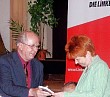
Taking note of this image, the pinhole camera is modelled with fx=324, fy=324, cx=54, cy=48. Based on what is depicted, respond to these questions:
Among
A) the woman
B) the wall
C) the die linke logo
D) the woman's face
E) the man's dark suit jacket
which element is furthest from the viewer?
the wall

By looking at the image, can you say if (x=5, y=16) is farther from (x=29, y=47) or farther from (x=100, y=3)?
(x=29, y=47)

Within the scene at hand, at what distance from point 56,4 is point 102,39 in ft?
11.3

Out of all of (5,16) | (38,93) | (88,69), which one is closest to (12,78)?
(38,93)

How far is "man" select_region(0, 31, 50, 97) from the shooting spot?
2871 mm

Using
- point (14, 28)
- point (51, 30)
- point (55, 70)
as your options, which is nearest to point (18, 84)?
point (14, 28)

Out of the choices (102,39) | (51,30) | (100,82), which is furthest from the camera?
(51,30)

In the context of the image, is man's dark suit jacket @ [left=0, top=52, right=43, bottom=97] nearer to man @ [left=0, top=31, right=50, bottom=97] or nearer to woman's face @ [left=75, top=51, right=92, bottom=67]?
man @ [left=0, top=31, right=50, bottom=97]

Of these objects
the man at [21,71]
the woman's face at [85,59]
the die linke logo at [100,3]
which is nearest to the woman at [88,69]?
the woman's face at [85,59]

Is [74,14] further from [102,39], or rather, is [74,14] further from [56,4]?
[56,4]

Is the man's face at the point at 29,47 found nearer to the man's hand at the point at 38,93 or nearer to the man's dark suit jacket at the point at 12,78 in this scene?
the man's dark suit jacket at the point at 12,78

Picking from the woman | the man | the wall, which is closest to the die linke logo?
the man

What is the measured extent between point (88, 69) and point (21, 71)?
74 centimetres

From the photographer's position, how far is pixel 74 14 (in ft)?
15.0

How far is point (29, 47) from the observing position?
2.89 metres
